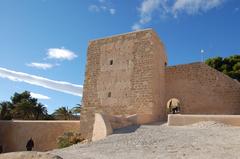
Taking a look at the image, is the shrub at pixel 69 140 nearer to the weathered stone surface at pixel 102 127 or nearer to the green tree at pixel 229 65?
the weathered stone surface at pixel 102 127

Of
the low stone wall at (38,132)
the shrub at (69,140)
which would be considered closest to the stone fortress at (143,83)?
the shrub at (69,140)

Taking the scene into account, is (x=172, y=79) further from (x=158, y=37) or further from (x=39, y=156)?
(x=39, y=156)

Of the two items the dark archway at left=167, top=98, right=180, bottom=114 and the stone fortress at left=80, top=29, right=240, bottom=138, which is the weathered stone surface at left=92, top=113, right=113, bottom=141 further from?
the dark archway at left=167, top=98, right=180, bottom=114

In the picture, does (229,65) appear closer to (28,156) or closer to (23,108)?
(23,108)

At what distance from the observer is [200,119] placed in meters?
11.3

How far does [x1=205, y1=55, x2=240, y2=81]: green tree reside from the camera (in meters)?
22.1

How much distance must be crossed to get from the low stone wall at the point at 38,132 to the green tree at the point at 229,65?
13.2 meters

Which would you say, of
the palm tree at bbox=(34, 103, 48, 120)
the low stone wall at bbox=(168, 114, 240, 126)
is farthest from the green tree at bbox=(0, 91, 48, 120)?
the low stone wall at bbox=(168, 114, 240, 126)

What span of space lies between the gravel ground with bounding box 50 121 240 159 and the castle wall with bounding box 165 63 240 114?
5.57 metres

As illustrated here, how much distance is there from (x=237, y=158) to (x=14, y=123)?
15.4 m

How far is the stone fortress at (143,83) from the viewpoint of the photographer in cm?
1446

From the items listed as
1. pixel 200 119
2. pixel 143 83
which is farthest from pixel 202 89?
pixel 200 119

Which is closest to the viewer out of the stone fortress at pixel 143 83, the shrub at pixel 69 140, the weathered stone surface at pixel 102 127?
the weathered stone surface at pixel 102 127

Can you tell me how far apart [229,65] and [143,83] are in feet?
39.4
